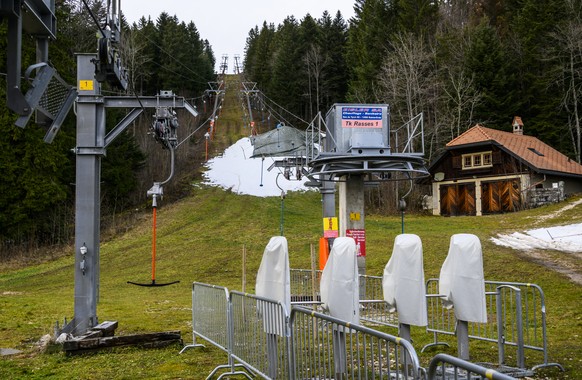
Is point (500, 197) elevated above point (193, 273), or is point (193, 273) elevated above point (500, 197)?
point (500, 197)

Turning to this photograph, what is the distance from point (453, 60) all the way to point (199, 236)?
2778 centimetres

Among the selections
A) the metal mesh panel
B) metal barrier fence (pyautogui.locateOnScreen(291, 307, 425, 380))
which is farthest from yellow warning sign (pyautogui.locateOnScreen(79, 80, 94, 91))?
metal barrier fence (pyautogui.locateOnScreen(291, 307, 425, 380))

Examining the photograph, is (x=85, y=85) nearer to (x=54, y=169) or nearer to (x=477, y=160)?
(x=54, y=169)

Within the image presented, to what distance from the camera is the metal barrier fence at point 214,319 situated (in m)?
7.43

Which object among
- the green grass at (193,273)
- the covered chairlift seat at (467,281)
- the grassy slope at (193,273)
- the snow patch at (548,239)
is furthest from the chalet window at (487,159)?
the covered chairlift seat at (467,281)

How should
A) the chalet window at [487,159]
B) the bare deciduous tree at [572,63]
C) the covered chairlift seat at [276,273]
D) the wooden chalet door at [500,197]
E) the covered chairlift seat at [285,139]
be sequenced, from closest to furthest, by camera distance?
the covered chairlift seat at [276,273] → the covered chairlift seat at [285,139] → the wooden chalet door at [500,197] → the chalet window at [487,159] → the bare deciduous tree at [572,63]

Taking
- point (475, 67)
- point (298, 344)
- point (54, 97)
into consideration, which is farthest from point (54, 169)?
point (475, 67)

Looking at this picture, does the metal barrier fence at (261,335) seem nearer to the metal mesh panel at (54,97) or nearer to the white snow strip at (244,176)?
the metal mesh panel at (54,97)

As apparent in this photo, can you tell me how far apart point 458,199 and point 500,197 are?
2.99 metres

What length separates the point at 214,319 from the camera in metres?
8.35

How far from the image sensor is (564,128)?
41.6 m

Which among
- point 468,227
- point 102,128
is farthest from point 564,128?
point 102,128

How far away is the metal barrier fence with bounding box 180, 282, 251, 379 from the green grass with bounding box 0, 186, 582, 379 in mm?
379

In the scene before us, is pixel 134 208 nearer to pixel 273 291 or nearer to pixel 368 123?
pixel 368 123
